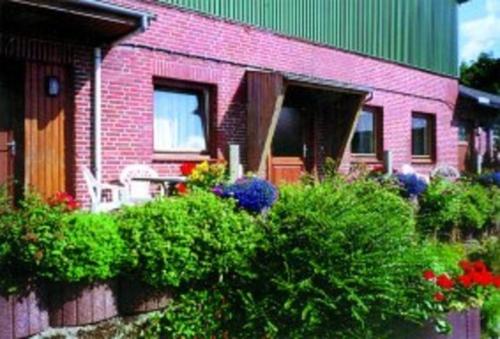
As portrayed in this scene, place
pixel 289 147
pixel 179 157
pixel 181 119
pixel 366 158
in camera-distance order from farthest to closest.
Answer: pixel 366 158 → pixel 289 147 → pixel 181 119 → pixel 179 157

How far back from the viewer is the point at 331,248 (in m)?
6.18

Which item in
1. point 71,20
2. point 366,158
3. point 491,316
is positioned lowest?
point 491,316

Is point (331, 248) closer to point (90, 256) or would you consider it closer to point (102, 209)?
point (90, 256)

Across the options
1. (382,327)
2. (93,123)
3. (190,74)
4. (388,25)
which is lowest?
(382,327)

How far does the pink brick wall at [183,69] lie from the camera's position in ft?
33.1

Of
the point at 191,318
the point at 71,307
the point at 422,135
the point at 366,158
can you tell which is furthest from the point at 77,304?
the point at 422,135

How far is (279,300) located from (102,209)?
2.96 m

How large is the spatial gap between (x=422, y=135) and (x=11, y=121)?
11975mm

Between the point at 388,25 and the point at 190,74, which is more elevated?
the point at 388,25

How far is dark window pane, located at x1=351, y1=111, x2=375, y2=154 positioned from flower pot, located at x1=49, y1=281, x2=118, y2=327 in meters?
10.6

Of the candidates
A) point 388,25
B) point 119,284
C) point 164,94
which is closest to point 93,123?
point 164,94

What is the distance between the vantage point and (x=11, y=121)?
909 centimetres

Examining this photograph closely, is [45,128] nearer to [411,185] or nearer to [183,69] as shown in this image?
[183,69]

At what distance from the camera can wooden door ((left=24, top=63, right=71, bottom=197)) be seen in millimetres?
9109
